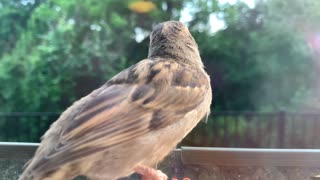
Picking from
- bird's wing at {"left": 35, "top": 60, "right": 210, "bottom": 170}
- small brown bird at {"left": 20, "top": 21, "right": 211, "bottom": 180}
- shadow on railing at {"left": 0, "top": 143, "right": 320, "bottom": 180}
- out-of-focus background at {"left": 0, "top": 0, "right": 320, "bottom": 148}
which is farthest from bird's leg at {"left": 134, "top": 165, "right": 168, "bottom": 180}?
out-of-focus background at {"left": 0, "top": 0, "right": 320, "bottom": 148}

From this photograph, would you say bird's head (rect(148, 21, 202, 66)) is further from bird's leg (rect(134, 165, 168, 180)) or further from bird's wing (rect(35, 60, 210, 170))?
bird's leg (rect(134, 165, 168, 180))

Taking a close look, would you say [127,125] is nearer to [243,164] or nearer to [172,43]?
[172,43]

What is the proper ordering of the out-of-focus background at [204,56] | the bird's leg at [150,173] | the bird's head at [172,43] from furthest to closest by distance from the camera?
1. the out-of-focus background at [204,56]
2. the bird's head at [172,43]
3. the bird's leg at [150,173]

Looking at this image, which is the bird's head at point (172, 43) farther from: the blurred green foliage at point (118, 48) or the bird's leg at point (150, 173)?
the blurred green foliage at point (118, 48)

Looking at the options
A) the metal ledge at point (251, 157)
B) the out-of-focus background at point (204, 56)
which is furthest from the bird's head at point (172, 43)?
the out-of-focus background at point (204, 56)

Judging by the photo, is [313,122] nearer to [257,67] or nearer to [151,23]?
[257,67]

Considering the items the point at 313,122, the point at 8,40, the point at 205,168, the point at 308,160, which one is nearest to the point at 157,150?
the point at 205,168
